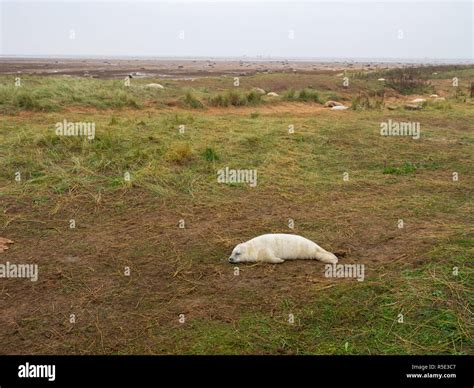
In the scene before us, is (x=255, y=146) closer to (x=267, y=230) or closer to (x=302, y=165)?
(x=302, y=165)

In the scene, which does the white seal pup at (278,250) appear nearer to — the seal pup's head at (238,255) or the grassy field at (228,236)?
the seal pup's head at (238,255)

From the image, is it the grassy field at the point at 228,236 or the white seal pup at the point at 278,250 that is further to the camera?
the white seal pup at the point at 278,250

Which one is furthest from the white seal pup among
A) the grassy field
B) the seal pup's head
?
the grassy field

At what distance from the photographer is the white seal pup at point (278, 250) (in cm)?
525

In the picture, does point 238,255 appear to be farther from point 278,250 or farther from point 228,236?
point 228,236

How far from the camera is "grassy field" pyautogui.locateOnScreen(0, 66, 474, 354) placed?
13.1ft

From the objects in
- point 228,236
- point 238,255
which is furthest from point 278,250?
point 228,236

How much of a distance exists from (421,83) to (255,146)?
24161 millimetres

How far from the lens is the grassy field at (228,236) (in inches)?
157

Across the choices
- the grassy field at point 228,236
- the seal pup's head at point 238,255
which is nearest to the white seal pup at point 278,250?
the seal pup's head at point 238,255

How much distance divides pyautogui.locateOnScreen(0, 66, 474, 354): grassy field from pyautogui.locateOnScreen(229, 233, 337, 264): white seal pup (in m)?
0.15

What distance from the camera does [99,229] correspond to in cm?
630

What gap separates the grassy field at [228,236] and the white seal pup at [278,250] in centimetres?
15
